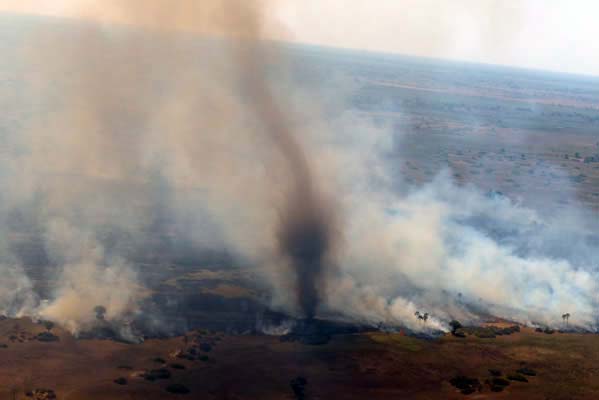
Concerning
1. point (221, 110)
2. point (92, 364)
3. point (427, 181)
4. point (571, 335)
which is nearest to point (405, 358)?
point (571, 335)

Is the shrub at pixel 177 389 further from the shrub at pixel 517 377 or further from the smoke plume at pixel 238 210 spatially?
the shrub at pixel 517 377

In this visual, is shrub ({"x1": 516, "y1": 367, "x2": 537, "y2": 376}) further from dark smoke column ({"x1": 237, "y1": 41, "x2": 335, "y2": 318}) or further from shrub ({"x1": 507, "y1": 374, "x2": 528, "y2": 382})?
dark smoke column ({"x1": 237, "y1": 41, "x2": 335, "y2": 318})

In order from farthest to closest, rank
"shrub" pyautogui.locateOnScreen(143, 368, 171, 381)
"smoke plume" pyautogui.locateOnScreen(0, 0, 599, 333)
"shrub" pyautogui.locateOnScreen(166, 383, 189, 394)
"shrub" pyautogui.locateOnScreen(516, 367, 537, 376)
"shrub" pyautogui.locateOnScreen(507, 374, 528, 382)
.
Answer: "smoke plume" pyautogui.locateOnScreen(0, 0, 599, 333) < "shrub" pyautogui.locateOnScreen(516, 367, 537, 376) < "shrub" pyautogui.locateOnScreen(507, 374, 528, 382) < "shrub" pyautogui.locateOnScreen(143, 368, 171, 381) < "shrub" pyautogui.locateOnScreen(166, 383, 189, 394)

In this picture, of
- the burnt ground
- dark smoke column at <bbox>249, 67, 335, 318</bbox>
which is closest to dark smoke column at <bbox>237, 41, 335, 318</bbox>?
dark smoke column at <bbox>249, 67, 335, 318</bbox>

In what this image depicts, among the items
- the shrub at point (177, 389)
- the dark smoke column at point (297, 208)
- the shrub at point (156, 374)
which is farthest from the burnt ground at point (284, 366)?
the dark smoke column at point (297, 208)

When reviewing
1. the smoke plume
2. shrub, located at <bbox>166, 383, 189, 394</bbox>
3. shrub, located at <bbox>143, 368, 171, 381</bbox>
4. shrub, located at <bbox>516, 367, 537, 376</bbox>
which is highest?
the smoke plume

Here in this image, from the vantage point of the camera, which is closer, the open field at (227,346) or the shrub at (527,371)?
the open field at (227,346)

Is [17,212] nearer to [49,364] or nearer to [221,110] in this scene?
[221,110]

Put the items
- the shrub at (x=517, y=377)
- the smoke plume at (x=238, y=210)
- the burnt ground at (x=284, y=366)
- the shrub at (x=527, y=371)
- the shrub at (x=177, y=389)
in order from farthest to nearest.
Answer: the smoke plume at (x=238, y=210) → the shrub at (x=527, y=371) → the shrub at (x=517, y=377) → the burnt ground at (x=284, y=366) → the shrub at (x=177, y=389)

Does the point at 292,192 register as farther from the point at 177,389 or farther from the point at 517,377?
the point at 517,377
